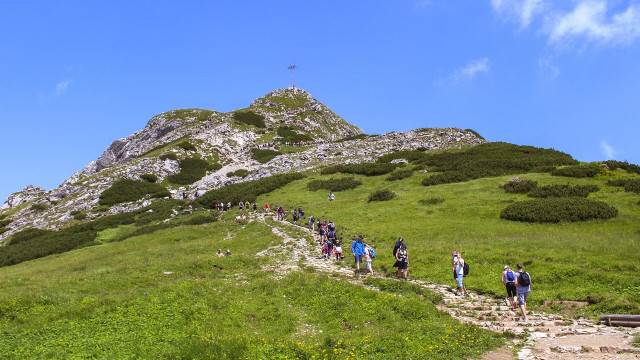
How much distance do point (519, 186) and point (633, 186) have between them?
9.09 m

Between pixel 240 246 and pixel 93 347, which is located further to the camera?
pixel 240 246

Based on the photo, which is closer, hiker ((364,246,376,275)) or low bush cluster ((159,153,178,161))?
hiker ((364,246,376,275))

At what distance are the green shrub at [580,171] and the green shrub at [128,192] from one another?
2311 inches

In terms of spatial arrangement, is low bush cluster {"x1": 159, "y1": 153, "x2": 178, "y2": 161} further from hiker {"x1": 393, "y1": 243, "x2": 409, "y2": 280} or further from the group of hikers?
hiker {"x1": 393, "y1": 243, "x2": 409, "y2": 280}

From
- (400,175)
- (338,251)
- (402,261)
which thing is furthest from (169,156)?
(402,261)

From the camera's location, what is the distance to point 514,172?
4953 centimetres

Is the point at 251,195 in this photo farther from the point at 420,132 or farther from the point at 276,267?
the point at 420,132

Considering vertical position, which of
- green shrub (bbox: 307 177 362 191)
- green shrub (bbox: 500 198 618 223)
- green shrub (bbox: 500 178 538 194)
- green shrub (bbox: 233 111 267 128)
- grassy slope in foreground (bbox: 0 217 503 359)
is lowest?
grassy slope in foreground (bbox: 0 217 503 359)

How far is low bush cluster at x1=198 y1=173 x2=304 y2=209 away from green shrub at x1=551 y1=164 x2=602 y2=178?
3601cm

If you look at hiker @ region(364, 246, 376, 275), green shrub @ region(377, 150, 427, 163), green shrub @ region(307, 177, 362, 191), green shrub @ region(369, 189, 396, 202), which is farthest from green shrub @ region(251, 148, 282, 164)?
hiker @ region(364, 246, 376, 275)

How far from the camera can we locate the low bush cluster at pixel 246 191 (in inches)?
2256

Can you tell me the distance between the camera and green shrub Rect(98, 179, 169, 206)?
6969cm

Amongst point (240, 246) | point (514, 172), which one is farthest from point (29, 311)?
point (514, 172)

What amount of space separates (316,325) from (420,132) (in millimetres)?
74605
